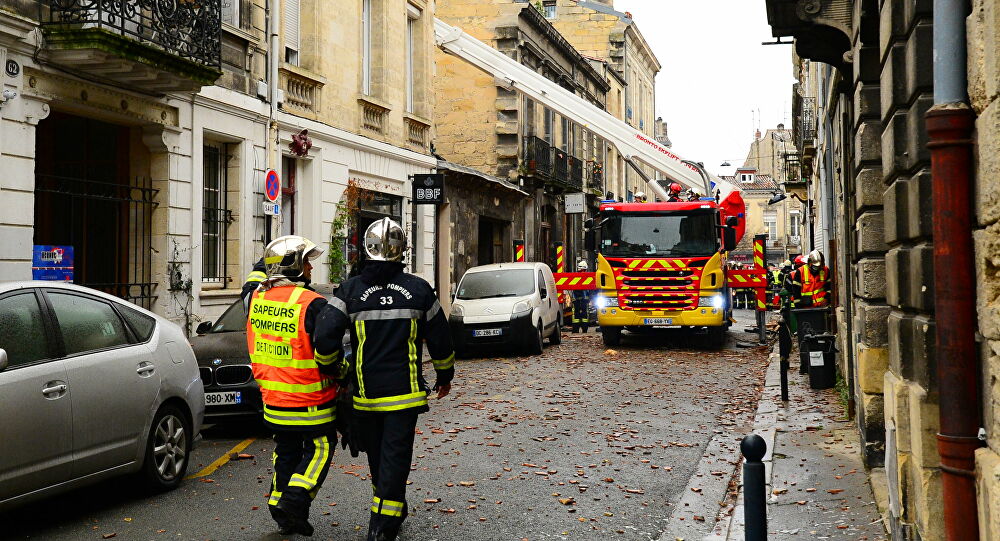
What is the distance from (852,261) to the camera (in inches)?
328

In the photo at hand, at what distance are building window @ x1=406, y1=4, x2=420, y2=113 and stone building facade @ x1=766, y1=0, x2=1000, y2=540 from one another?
46.3 feet

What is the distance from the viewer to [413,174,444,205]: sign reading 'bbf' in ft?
65.0

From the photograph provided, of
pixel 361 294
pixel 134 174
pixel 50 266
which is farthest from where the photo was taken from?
pixel 134 174

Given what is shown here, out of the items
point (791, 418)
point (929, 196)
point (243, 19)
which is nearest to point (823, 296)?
point (791, 418)

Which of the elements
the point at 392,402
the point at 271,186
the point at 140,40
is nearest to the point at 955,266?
the point at 392,402

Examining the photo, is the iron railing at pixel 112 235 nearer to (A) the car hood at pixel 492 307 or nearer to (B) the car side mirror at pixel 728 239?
(A) the car hood at pixel 492 307

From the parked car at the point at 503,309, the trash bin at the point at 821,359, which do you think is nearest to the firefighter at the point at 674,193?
the parked car at the point at 503,309

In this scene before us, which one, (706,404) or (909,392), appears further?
(706,404)

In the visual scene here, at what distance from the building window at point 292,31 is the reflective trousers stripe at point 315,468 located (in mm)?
12525

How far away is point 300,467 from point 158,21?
8.83 m

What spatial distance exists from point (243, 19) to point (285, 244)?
10.5 metres

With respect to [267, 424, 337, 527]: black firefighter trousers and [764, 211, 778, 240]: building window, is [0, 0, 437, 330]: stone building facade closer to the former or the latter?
[267, 424, 337, 527]: black firefighter trousers

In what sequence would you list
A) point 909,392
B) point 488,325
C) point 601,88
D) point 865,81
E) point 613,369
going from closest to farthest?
point 909,392 < point 865,81 < point 613,369 < point 488,325 < point 601,88

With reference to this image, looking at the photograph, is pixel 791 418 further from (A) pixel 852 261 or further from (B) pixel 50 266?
(B) pixel 50 266
